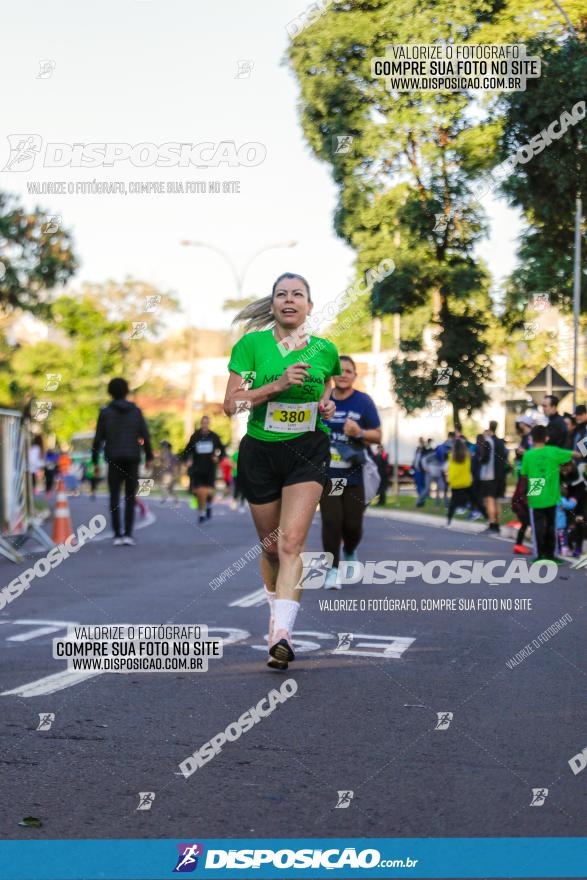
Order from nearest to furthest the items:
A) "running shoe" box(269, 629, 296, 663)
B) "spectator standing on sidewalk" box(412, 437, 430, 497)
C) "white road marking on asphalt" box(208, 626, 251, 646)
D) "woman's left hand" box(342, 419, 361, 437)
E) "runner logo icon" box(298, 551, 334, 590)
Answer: "running shoe" box(269, 629, 296, 663) → "white road marking on asphalt" box(208, 626, 251, 646) → "woman's left hand" box(342, 419, 361, 437) → "runner logo icon" box(298, 551, 334, 590) → "spectator standing on sidewalk" box(412, 437, 430, 497)

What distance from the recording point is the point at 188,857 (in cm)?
370

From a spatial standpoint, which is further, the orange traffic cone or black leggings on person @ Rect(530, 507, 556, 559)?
the orange traffic cone

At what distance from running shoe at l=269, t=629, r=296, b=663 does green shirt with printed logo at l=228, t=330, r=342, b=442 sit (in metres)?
0.97

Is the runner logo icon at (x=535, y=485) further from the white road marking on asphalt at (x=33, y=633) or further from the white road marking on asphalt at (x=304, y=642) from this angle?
the white road marking on asphalt at (x=33, y=633)

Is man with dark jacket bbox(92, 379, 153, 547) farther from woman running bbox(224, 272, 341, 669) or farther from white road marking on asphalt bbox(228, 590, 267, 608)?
woman running bbox(224, 272, 341, 669)

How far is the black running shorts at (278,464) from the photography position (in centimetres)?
704

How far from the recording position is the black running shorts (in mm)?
7043

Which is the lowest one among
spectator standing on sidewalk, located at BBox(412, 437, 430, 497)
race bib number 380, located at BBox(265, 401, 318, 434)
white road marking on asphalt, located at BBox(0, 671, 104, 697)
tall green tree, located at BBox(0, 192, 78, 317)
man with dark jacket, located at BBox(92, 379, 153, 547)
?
spectator standing on sidewalk, located at BBox(412, 437, 430, 497)

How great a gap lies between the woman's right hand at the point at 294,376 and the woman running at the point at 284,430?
0.20 metres

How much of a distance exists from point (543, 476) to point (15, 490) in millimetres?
5622

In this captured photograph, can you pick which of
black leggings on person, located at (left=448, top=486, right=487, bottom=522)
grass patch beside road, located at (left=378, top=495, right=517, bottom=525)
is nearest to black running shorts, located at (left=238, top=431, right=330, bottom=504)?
black leggings on person, located at (left=448, top=486, right=487, bottom=522)

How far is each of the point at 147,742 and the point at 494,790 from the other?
1.39 meters

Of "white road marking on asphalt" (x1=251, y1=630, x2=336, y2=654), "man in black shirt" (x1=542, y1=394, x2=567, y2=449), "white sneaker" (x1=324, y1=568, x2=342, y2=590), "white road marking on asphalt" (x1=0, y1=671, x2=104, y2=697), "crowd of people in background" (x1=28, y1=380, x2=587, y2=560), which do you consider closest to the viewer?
"white road marking on asphalt" (x1=0, y1=671, x2=104, y2=697)

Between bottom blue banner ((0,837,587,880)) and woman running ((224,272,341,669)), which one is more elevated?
woman running ((224,272,341,669))
